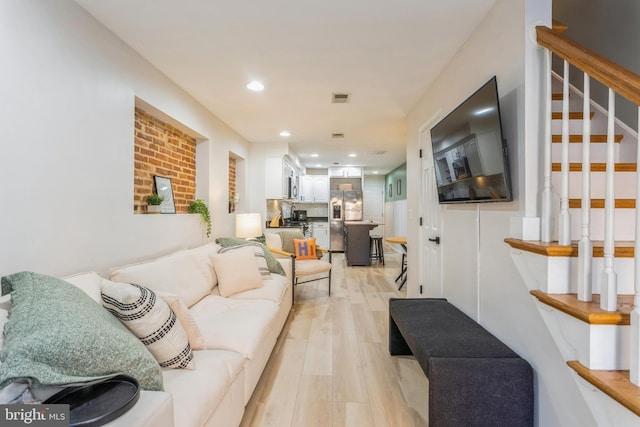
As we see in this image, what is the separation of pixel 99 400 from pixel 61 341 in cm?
21

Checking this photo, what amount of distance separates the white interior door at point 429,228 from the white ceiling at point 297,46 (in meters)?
0.59

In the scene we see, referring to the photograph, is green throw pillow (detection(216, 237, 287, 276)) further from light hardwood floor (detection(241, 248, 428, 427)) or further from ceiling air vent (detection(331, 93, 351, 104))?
ceiling air vent (detection(331, 93, 351, 104))

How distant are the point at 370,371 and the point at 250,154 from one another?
4.28 metres

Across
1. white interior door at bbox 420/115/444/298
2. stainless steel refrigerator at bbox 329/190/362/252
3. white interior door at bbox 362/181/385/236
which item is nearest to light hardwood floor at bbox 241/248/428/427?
white interior door at bbox 420/115/444/298

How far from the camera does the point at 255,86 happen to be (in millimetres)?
2871

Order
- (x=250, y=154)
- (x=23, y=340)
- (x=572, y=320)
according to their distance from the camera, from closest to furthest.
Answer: (x=23, y=340) → (x=572, y=320) → (x=250, y=154)

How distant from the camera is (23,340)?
86cm

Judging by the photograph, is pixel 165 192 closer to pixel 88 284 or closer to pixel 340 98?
pixel 88 284

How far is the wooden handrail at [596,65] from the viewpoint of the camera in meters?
0.95

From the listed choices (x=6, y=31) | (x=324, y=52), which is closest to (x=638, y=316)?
(x=324, y=52)

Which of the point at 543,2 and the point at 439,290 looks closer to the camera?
the point at 543,2

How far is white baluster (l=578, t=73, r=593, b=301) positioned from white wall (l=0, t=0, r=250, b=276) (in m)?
2.45

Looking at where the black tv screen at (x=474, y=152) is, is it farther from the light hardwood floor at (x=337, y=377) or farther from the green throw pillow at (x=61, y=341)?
the green throw pillow at (x=61, y=341)

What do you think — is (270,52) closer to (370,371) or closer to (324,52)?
(324,52)
